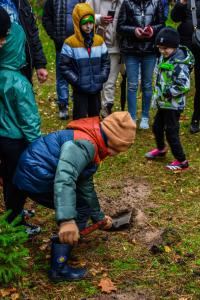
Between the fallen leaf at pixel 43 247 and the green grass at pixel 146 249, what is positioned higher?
the fallen leaf at pixel 43 247

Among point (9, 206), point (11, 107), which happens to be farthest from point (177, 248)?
point (11, 107)

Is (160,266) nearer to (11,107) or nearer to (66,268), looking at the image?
(66,268)

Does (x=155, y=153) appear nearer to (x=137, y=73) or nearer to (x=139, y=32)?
(x=137, y=73)

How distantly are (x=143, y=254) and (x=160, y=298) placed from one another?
0.69 m

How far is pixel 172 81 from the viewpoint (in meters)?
6.31

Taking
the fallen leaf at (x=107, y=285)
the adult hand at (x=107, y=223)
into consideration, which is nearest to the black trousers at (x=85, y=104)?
the adult hand at (x=107, y=223)

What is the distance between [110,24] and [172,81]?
1.88 metres

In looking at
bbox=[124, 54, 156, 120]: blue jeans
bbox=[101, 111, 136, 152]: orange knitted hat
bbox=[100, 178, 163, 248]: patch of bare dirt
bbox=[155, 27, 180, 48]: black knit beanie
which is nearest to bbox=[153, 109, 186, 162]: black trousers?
bbox=[100, 178, 163, 248]: patch of bare dirt

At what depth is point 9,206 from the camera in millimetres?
4652

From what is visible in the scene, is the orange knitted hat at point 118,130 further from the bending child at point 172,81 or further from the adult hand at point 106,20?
the adult hand at point 106,20

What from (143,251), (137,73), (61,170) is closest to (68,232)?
(61,170)

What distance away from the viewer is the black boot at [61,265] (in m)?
4.14

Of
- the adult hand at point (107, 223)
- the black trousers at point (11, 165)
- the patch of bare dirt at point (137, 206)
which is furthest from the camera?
the patch of bare dirt at point (137, 206)

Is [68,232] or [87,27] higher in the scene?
[87,27]
